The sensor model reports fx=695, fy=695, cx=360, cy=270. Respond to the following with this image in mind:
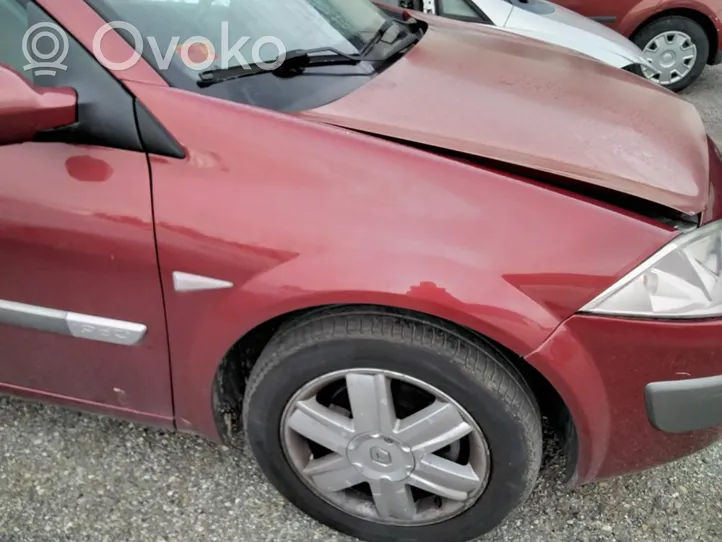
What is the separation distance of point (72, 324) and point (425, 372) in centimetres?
85

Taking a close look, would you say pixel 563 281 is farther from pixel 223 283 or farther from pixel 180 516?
pixel 180 516

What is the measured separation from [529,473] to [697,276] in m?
0.58

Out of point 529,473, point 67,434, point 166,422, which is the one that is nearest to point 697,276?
point 529,473

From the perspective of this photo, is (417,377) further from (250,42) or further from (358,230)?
(250,42)

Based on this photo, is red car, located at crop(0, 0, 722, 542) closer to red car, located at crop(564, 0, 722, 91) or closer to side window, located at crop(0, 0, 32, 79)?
side window, located at crop(0, 0, 32, 79)

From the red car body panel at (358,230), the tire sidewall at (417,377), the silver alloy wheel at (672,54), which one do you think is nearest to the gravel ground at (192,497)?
the tire sidewall at (417,377)

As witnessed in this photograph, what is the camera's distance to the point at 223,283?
4.93 feet

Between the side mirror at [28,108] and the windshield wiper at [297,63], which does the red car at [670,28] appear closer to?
the windshield wiper at [297,63]

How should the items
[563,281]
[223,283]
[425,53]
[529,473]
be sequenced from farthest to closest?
[425,53] → [529,473] → [223,283] → [563,281]

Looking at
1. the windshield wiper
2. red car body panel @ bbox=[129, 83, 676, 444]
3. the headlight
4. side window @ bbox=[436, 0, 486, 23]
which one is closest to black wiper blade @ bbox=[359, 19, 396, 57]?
the windshield wiper

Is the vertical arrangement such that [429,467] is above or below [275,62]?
below

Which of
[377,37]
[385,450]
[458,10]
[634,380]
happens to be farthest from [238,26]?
[458,10]

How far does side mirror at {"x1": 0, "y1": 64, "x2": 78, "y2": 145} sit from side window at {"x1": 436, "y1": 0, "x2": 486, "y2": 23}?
10.0ft

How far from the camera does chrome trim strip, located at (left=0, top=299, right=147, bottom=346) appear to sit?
164cm
